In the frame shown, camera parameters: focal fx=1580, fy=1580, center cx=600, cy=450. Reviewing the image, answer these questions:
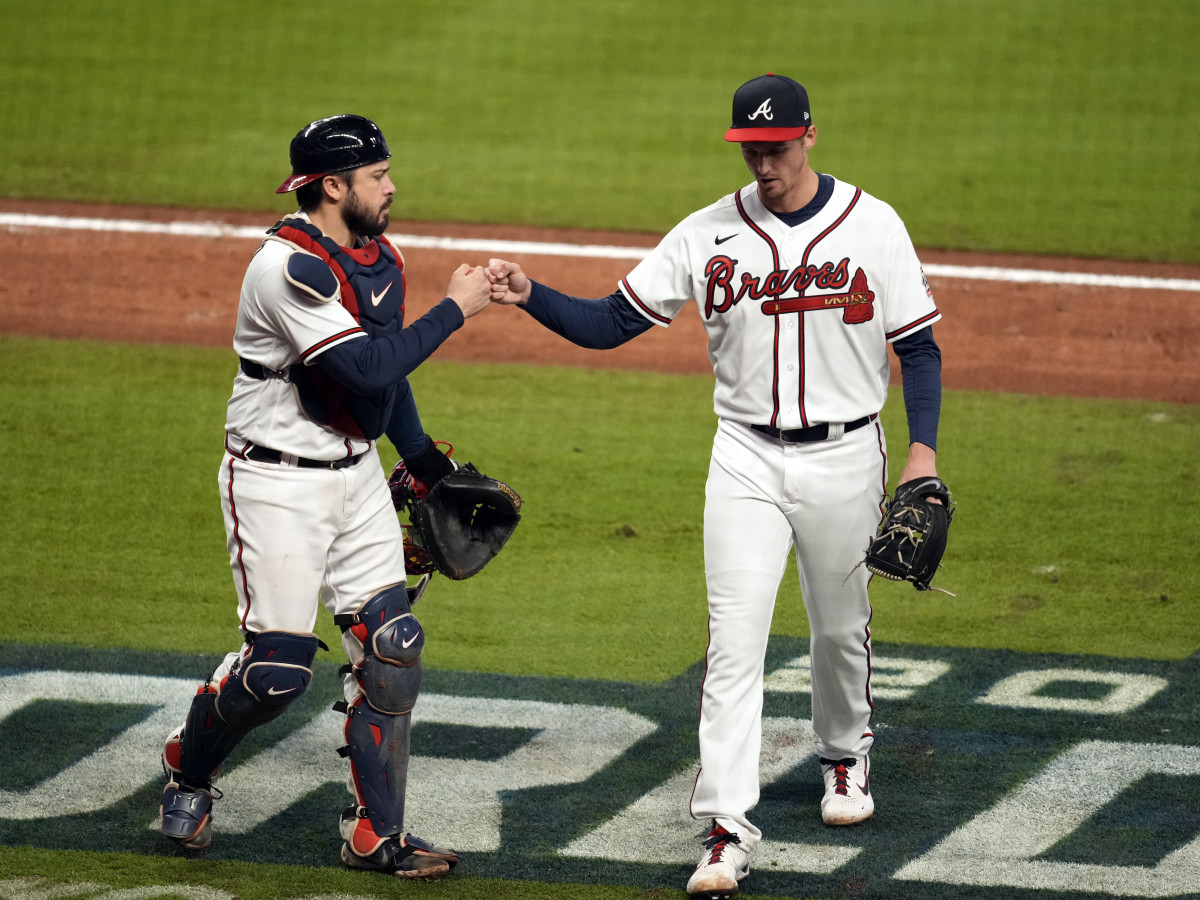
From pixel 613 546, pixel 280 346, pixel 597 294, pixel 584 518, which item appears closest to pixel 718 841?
pixel 280 346

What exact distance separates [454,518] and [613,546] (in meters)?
1.92

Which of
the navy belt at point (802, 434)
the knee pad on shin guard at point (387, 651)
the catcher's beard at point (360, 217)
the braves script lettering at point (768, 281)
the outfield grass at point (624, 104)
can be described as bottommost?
the knee pad on shin guard at point (387, 651)

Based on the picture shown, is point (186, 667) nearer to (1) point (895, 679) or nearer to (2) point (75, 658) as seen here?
(2) point (75, 658)

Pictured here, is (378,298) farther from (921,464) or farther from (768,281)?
(921,464)

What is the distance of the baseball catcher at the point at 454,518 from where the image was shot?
4.14 m

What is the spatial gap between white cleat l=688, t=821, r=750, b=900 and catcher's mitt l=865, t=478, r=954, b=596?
0.73 meters

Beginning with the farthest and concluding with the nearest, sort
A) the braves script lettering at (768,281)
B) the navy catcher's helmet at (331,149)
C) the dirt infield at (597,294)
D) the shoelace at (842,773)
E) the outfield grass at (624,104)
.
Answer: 1. the outfield grass at (624,104)
2. the dirt infield at (597,294)
3. the shoelace at (842,773)
4. the braves script lettering at (768,281)
5. the navy catcher's helmet at (331,149)

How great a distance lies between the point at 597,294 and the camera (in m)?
9.03

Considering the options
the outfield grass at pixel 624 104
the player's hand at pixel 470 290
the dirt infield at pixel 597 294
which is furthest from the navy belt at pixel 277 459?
the outfield grass at pixel 624 104

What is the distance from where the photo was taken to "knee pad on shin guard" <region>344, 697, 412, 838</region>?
3799mm

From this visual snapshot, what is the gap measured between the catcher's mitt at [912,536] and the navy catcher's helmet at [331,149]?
150cm

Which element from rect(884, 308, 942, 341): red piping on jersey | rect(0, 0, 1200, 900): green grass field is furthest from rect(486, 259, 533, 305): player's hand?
rect(0, 0, 1200, 900): green grass field

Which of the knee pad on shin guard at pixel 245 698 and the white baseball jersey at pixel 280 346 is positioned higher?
the white baseball jersey at pixel 280 346

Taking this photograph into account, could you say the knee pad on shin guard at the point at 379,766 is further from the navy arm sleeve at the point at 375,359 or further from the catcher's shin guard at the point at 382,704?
the navy arm sleeve at the point at 375,359
